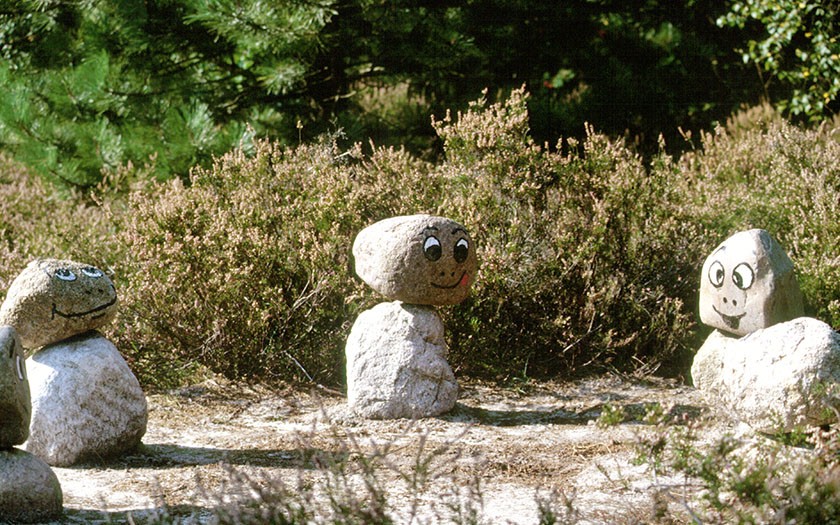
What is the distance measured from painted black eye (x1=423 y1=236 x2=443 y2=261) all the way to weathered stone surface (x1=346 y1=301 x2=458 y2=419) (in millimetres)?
321

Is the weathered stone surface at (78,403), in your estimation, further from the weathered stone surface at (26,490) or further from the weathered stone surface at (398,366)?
the weathered stone surface at (398,366)

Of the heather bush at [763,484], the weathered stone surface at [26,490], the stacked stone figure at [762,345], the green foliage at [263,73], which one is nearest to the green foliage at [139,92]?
the green foliage at [263,73]

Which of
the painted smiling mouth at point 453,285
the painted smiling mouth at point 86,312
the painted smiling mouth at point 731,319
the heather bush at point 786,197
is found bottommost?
the painted smiling mouth at point 86,312

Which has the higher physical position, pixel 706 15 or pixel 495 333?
pixel 706 15

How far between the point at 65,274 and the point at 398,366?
5.41 ft

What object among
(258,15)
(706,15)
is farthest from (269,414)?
(706,15)

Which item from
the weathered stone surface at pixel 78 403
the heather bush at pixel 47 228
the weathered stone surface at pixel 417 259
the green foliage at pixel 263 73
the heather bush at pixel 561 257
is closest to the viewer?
the weathered stone surface at pixel 78 403

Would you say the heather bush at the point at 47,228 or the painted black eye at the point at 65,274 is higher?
the painted black eye at the point at 65,274

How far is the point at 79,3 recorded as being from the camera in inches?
331

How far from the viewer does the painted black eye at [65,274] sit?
15.0 ft

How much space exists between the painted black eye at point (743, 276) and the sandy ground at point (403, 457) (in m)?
0.80

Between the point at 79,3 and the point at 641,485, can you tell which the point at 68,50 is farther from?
the point at 641,485

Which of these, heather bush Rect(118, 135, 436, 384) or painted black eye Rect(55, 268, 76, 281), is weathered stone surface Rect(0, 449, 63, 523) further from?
heather bush Rect(118, 135, 436, 384)

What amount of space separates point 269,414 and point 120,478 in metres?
1.28
